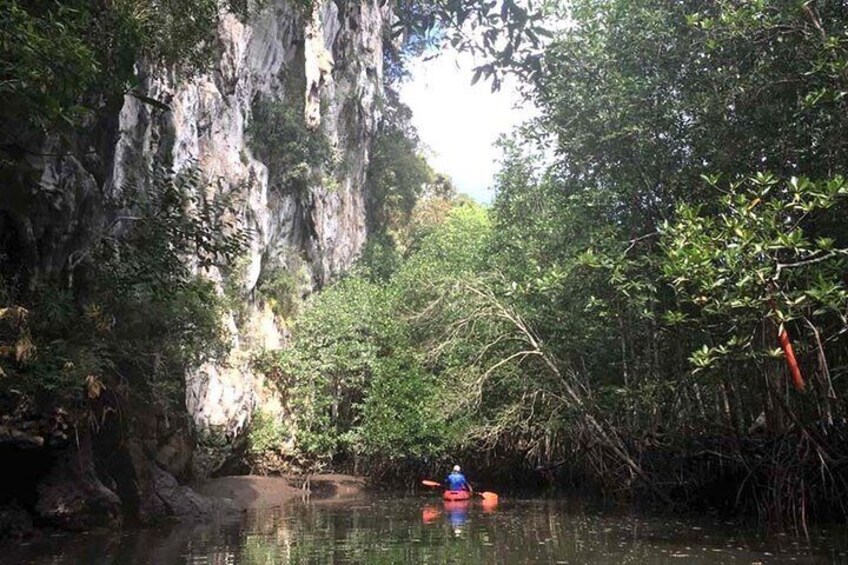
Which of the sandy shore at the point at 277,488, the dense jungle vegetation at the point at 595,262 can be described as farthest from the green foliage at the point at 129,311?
the sandy shore at the point at 277,488

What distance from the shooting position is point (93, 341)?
9.56 metres

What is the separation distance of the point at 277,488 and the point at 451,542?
868 centimetres

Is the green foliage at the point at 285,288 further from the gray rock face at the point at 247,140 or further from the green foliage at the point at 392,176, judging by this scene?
the green foliage at the point at 392,176

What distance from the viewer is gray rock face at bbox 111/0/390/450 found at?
15.1 m

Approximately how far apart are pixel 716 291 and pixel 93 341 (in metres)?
7.81

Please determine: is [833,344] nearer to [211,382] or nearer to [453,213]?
[211,382]

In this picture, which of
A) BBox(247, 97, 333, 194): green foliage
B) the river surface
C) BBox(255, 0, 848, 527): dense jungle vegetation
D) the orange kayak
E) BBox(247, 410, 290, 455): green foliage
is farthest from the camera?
BBox(247, 97, 333, 194): green foliage

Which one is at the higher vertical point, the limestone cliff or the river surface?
the limestone cliff

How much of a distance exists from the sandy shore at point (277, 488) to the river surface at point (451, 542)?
246cm

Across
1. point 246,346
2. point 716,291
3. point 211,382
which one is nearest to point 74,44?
point 716,291

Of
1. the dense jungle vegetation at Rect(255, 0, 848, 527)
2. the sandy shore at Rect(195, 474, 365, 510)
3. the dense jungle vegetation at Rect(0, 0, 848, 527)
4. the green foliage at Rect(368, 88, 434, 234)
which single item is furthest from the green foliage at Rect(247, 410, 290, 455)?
the green foliage at Rect(368, 88, 434, 234)

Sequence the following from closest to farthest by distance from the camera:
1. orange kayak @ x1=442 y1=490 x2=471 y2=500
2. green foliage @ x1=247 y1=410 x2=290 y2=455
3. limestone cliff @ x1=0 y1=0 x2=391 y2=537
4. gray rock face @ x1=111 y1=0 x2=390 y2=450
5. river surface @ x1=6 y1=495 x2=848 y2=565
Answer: river surface @ x1=6 y1=495 x2=848 y2=565 → limestone cliff @ x1=0 y1=0 x2=391 y2=537 → orange kayak @ x1=442 y1=490 x2=471 y2=500 → gray rock face @ x1=111 y1=0 x2=390 y2=450 → green foliage @ x1=247 y1=410 x2=290 y2=455

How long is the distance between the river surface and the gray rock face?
5466mm

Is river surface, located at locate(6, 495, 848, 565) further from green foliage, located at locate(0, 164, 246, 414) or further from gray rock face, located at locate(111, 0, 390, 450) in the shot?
gray rock face, located at locate(111, 0, 390, 450)
